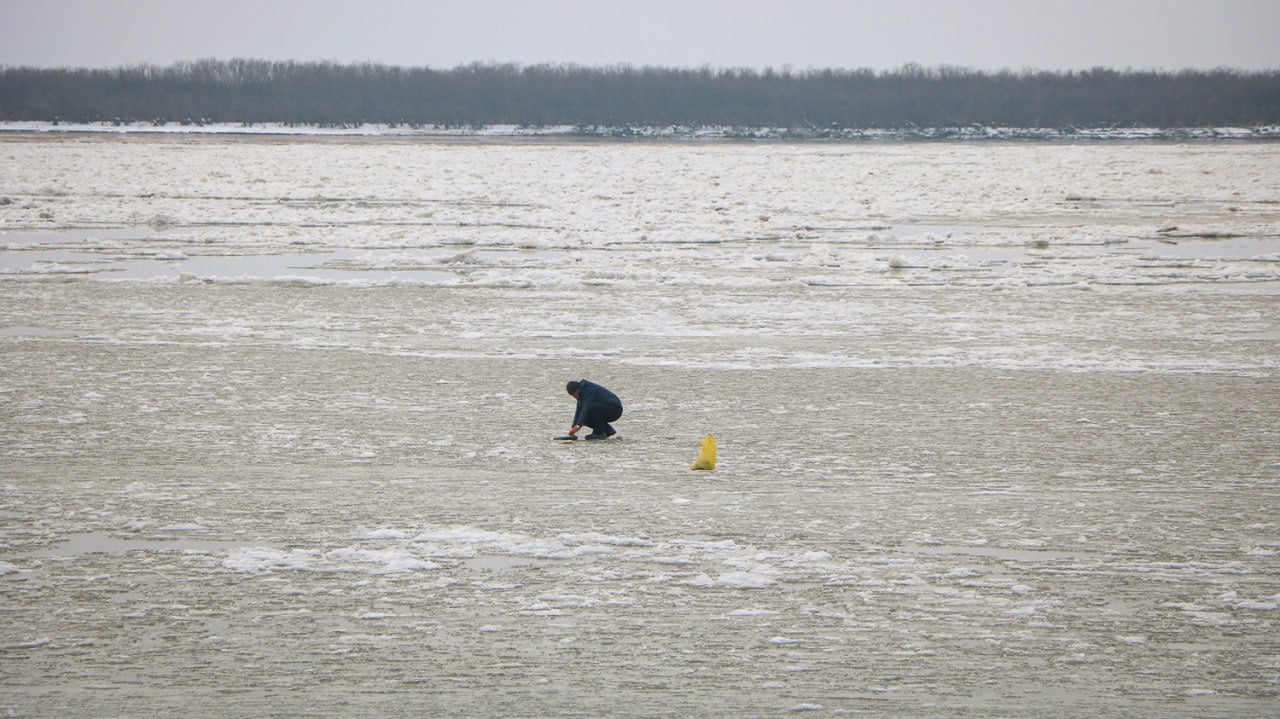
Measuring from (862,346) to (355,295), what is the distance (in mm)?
6390

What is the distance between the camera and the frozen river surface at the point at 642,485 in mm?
4957

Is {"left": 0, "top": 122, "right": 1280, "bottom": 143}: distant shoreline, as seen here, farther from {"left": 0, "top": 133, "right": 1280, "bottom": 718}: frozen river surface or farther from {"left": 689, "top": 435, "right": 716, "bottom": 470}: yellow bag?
{"left": 689, "top": 435, "right": 716, "bottom": 470}: yellow bag

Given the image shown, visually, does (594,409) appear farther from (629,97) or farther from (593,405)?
(629,97)

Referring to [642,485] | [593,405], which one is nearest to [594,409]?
[593,405]

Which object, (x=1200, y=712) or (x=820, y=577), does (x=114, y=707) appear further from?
(x=1200, y=712)

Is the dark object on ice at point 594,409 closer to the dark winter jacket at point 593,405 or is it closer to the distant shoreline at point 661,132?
the dark winter jacket at point 593,405

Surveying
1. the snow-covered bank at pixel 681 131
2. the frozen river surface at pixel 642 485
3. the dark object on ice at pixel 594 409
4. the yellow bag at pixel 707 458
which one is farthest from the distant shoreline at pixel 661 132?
the yellow bag at pixel 707 458

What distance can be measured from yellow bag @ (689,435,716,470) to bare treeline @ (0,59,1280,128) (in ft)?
294

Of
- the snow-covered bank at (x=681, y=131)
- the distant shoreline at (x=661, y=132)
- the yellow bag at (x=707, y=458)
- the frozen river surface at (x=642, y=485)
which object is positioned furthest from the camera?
the snow-covered bank at (x=681, y=131)

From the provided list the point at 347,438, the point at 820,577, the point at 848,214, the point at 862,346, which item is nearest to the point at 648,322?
the point at 862,346

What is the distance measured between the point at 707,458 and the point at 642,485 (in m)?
0.52

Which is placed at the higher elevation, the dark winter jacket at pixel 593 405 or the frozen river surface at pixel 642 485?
the dark winter jacket at pixel 593 405

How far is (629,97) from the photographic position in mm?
116375

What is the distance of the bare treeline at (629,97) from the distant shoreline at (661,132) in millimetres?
4782
